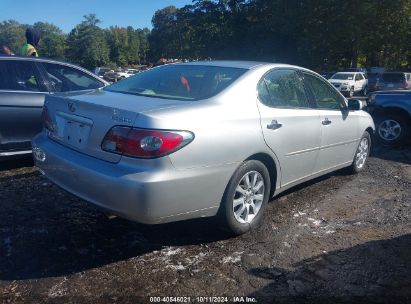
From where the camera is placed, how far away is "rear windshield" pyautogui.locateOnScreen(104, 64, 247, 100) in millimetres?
3757

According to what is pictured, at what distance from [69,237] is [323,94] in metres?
3.24

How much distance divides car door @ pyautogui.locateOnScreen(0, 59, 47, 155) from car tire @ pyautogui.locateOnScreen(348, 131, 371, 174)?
4330 millimetres

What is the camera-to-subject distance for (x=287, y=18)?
37.8m

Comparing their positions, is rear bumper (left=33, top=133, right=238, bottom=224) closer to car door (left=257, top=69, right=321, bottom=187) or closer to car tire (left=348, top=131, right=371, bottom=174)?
car door (left=257, top=69, right=321, bottom=187)

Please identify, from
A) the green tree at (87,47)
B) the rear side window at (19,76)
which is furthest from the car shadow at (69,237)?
the green tree at (87,47)

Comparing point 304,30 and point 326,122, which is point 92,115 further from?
point 304,30

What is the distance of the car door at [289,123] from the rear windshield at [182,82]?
0.39 metres

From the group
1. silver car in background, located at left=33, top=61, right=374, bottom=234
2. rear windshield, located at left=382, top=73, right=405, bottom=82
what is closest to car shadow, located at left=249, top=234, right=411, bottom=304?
silver car in background, located at left=33, top=61, right=374, bottom=234

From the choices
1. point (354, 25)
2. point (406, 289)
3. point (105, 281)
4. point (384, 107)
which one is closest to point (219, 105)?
point (105, 281)

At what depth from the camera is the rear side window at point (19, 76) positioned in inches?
212

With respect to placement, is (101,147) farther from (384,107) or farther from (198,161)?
(384,107)

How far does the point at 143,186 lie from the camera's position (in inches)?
116

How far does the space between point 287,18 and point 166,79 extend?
36359 millimetres

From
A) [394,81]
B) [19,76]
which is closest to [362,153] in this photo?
[19,76]
